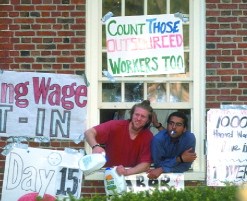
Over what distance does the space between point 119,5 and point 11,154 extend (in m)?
2.14

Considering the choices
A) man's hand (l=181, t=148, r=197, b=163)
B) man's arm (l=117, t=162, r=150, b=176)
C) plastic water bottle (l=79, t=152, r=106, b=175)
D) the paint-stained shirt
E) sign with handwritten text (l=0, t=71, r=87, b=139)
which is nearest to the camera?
plastic water bottle (l=79, t=152, r=106, b=175)

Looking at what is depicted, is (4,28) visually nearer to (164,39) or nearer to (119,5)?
(119,5)

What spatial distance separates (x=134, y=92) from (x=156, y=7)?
1.03 metres

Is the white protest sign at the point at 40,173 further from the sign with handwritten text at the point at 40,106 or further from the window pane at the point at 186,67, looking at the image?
the window pane at the point at 186,67

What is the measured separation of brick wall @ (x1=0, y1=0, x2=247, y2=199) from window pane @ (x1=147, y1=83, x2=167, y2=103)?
1.72ft

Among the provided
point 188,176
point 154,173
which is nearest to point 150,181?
point 154,173

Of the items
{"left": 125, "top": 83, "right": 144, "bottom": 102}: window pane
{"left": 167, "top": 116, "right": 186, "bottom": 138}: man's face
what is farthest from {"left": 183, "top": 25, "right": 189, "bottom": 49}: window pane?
{"left": 167, "top": 116, "right": 186, "bottom": 138}: man's face

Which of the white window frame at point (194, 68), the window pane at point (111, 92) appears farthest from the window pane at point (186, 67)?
the window pane at point (111, 92)

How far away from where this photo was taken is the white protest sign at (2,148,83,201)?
7.14 m

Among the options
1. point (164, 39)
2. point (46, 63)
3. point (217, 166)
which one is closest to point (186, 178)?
point (217, 166)

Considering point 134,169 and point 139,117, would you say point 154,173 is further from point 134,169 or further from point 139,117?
point 139,117

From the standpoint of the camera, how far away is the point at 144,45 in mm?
7305

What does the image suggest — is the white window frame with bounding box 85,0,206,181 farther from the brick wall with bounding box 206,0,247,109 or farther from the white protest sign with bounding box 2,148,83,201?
the white protest sign with bounding box 2,148,83,201

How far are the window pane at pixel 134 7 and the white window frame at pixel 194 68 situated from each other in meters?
0.36
